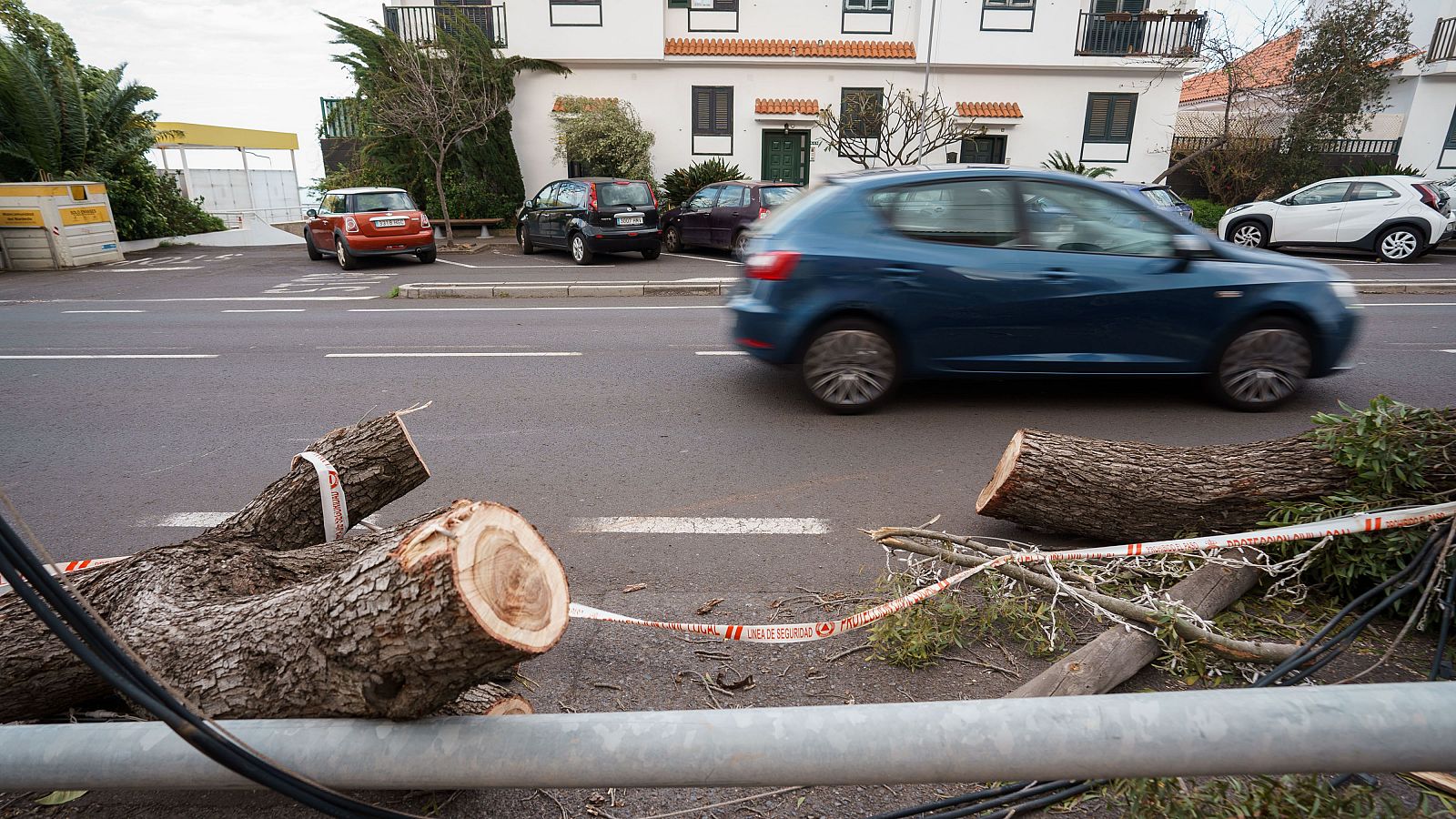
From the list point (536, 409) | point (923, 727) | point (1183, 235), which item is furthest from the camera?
point (536, 409)

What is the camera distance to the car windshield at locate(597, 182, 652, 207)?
1634 centimetres

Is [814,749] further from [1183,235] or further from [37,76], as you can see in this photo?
[37,76]

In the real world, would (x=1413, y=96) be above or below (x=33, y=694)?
above

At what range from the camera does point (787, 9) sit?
77.3ft

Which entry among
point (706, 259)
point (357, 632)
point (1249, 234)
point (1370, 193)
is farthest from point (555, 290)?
point (1370, 193)

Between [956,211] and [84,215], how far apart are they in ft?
65.3

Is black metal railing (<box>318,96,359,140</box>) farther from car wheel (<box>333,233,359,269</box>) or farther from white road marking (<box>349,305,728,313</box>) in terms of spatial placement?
white road marking (<box>349,305,728,313</box>)

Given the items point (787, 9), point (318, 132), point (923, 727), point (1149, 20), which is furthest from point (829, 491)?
point (318, 132)

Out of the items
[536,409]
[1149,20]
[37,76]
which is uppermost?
[1149,20]

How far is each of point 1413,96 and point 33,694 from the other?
32984 mm

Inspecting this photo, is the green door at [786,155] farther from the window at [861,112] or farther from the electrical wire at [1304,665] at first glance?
the electrical wire at [1304,665]

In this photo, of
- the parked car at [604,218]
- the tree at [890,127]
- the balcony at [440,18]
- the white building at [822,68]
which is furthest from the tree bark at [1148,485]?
the balcony at [440,18]

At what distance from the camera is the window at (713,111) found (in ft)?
77.0

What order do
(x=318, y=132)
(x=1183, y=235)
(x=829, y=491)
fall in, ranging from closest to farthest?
1. (x=829, y=491)
2. (x=1183, y=235)
3. (x=318, y=132)
